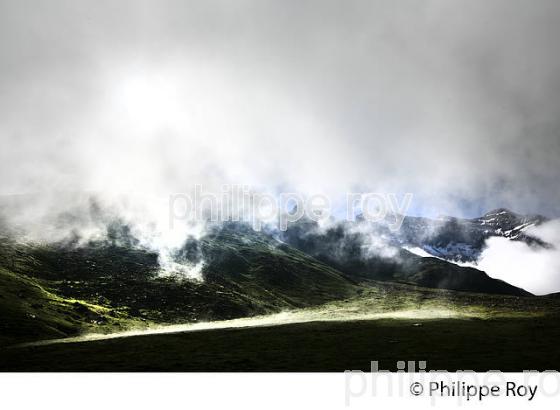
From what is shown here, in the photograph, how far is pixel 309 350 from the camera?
115750mm

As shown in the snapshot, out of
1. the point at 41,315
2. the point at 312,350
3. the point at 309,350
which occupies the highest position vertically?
the point at 312,350

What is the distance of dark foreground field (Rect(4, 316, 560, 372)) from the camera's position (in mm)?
93625

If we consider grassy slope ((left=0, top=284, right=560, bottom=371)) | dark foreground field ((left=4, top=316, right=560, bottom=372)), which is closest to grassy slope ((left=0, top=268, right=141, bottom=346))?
dark foreground field ((left=4, top=316, right=560, bottom=372))

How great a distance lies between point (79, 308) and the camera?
18288 centimetres

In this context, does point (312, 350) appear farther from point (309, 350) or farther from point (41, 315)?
point (41, 315)

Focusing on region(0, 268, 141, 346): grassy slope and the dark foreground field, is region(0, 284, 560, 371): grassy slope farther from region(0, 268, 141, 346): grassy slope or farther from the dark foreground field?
region(0, 268, 141, 346): grassy slope

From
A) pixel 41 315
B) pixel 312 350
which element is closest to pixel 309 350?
pixel 312 350

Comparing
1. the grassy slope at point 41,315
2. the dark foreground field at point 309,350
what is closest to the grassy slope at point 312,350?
the dark foreground field at point 309,350

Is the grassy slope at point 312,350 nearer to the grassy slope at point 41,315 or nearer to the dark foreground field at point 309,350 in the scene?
the dark foreground field at point 309,350
